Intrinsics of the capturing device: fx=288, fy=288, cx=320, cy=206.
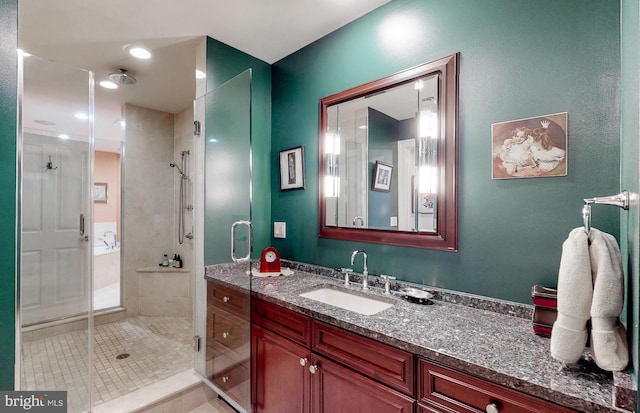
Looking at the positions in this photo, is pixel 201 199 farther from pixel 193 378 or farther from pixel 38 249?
pixel 193 378

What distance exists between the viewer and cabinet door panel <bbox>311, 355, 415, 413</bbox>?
1120 millimetres

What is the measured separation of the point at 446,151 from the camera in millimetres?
1541

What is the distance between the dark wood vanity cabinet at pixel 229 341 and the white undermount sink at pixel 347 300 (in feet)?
1.46

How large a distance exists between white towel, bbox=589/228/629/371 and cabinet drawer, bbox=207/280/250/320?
160 centimetres

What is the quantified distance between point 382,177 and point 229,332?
1.47m

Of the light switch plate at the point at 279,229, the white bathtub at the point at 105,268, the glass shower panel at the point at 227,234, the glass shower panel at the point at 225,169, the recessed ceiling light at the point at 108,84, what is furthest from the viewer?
the white bathtub at the point at 105,268

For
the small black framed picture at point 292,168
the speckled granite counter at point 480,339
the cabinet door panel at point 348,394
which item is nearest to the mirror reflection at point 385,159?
the small black framed picture at point 292,168

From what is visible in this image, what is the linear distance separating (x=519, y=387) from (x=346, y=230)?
50.9 inches

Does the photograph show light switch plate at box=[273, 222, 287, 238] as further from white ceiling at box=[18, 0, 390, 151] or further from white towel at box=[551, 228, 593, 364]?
white towel at box=[551, 228, 593, 364]

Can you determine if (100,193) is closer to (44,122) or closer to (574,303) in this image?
(44,122)

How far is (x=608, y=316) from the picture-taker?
30.5 inches

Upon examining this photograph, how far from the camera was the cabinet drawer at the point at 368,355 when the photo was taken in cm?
109

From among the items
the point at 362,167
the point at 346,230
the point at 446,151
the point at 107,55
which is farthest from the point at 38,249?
the point at 446,151

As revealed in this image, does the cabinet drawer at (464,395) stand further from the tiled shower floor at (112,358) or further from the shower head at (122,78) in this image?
the shower head at (122,78)
